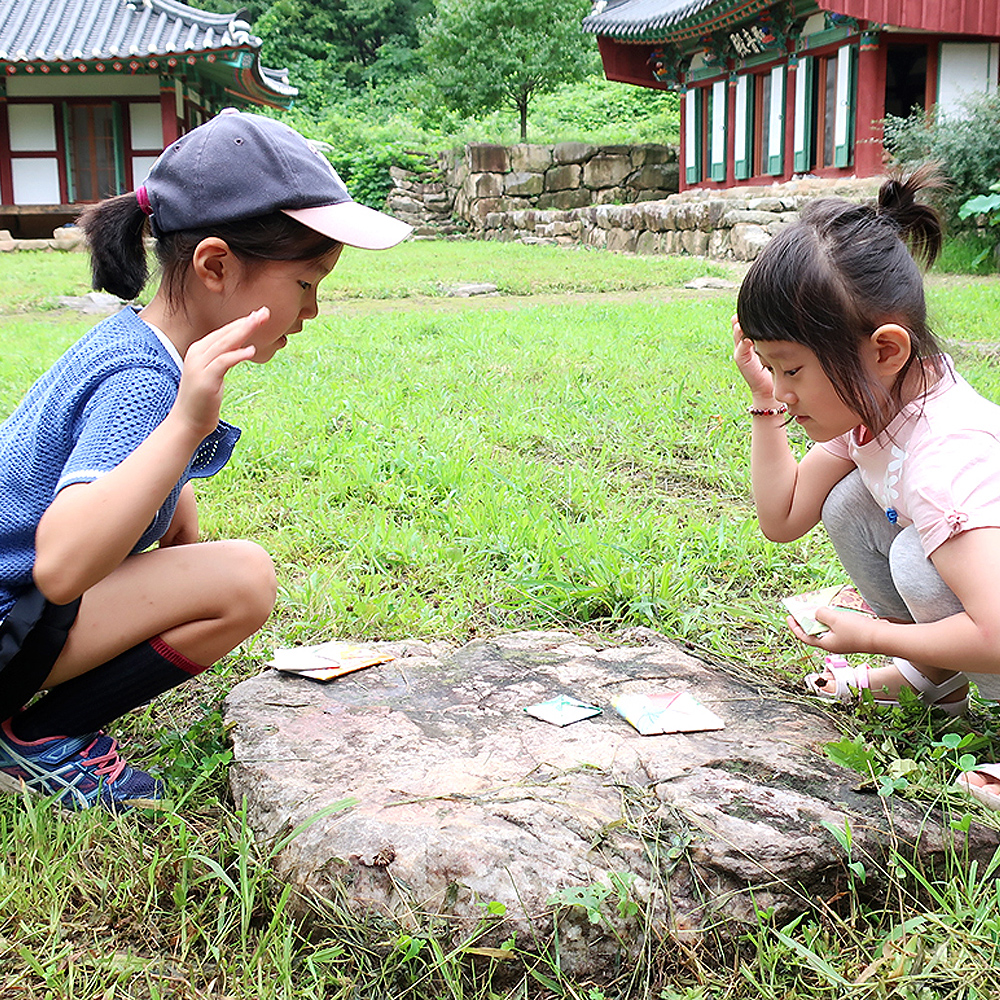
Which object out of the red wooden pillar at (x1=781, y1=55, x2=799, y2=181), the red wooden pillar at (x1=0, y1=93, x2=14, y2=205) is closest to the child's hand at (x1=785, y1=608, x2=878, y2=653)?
the red wooden pillar at (x1=781, y1=55, x2=799, y2=181)

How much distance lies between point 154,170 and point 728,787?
1.25 meters

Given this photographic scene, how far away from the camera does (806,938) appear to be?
1.28 meters

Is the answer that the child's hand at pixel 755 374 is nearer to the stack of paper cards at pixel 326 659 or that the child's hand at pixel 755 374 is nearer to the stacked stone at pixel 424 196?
the stack of paper cards at pixel 326 659

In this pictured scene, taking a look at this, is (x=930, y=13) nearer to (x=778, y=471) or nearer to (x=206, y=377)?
(x=778, y=471)

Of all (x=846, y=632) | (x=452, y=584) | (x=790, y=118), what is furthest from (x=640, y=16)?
(x=846, y=632)

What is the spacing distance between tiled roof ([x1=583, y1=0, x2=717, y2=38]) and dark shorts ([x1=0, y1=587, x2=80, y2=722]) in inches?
535

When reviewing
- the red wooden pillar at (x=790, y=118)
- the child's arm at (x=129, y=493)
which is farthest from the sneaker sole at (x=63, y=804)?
the red wooden pillar at (x=790, y=118)

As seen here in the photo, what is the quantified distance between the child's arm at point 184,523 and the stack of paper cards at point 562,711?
783 millimetres

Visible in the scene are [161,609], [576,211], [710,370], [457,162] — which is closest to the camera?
[161,609]

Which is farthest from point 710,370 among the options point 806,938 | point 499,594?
point 806,938

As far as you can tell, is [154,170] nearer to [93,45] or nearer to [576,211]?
[576,211]

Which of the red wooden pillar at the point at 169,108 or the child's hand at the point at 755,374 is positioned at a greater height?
the red wooden pillar at the point at 169,108

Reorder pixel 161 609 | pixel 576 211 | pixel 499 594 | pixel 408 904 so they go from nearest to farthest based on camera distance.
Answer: pixel 408 904 < pixel 161 609 < pixel 499 594 < pixel 576 211

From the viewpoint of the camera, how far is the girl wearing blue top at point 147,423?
1.49 metres
